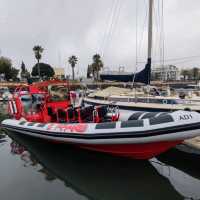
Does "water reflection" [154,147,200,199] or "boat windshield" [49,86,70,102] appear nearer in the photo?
"water reflection" [154,147,200,199]

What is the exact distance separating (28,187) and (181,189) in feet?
10.8

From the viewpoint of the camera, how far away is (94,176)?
20.0ft

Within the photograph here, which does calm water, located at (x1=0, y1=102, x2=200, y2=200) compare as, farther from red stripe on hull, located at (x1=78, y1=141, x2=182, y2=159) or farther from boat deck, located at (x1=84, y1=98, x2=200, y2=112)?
boat deck, located at (x1=84, y1=98, x2=200, y2=112)

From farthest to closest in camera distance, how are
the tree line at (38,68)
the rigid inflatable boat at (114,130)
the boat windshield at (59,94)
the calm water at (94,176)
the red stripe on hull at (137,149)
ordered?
the tree line at (38,68)
the boat windshield at (59,94)
the red stripe on hull at (137,149)
the rigid inflatable boat at (114,130)
the calm water at (94,176)

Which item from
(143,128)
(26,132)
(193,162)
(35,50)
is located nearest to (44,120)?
(26,132)

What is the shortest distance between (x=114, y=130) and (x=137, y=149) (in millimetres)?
868

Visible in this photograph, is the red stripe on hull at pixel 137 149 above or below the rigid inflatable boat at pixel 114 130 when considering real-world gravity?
below

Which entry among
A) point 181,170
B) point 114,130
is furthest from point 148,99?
point 114,130

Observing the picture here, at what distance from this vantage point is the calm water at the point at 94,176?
5.28 metres

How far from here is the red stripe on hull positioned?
20.0 feet

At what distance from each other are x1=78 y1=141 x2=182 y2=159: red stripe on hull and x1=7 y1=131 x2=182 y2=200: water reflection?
36cm

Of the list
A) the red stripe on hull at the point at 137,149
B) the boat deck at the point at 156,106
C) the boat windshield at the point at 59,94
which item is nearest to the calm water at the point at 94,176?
the red stripe on hull at the point at 137,149

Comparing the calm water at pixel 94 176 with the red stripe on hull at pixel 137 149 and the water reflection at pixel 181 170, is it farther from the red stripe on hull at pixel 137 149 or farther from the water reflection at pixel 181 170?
the red stripe on hull at pixel 137 149

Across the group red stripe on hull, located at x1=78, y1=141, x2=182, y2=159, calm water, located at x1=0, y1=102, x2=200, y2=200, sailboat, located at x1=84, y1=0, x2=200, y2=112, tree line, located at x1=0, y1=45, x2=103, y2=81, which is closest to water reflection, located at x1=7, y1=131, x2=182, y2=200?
calm water, located at x1=0, y1=102, x2=200, y2=200
